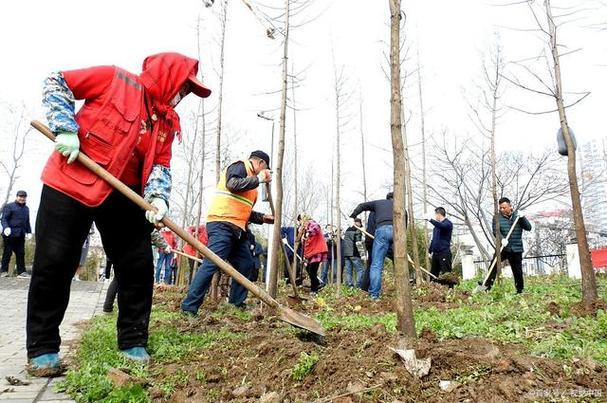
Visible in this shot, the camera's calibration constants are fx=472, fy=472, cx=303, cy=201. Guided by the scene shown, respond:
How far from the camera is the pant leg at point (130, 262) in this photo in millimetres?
3354

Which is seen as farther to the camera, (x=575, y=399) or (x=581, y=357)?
(x=581, y=357)

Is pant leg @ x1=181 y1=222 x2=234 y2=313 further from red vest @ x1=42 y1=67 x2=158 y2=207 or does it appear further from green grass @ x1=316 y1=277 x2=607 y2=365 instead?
red vest @ x1=42 y1=67 x2=158 y2=207

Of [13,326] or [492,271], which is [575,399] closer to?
[13,326]

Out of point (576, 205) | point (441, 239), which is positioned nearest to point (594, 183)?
point (441, 239)

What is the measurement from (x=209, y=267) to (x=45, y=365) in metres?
2.07

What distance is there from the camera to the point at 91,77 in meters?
3.16

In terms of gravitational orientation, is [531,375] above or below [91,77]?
below

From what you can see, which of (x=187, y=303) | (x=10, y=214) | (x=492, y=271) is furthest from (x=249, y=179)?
(x=10, y=214)

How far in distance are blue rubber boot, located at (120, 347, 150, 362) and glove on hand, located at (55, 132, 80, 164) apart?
1.35m

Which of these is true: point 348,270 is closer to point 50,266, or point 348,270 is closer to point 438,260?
point 438,260

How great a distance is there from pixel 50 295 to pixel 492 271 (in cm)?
794

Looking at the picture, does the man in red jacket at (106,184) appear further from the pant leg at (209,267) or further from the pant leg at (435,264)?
the pant leg at (435,264)

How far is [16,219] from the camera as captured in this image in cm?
1074

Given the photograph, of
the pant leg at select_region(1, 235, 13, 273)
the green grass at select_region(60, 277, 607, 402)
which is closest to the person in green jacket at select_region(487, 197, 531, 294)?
the green grass at select_region(60, 277, 607, 402)
